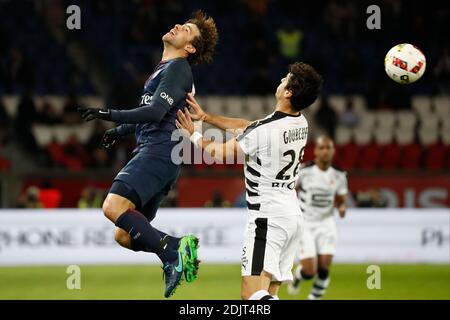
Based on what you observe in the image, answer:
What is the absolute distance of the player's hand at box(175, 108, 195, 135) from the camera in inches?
287

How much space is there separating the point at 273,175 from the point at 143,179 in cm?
111

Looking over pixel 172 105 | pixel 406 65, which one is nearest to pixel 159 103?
pixel 172 105

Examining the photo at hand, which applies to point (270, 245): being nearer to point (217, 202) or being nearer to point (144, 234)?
point (144, 234)

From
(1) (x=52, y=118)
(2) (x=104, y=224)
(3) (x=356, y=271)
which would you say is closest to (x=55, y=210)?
(2) (x=104, y=224)

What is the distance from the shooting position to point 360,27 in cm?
2019

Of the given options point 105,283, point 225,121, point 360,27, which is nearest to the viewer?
point 225,121

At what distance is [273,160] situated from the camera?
711 cm

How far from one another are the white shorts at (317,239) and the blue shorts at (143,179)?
384 cm

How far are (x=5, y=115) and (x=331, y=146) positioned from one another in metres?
8.11

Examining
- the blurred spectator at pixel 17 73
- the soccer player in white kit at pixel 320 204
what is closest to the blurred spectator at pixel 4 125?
the blurred spectator at pixel 17 73

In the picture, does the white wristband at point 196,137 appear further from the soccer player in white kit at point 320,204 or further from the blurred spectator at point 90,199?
the blurred spectator at point 90,199

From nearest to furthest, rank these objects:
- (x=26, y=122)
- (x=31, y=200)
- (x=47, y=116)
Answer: (x=31, y=200)
(x=26, y=122)
(x=47, y=116)

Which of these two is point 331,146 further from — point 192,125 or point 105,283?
point 192,125

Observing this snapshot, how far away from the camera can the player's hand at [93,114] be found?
6.86 m
